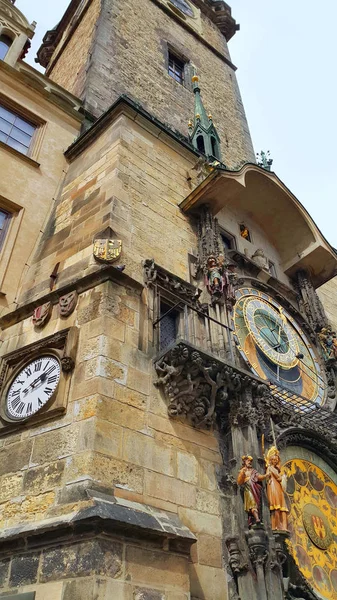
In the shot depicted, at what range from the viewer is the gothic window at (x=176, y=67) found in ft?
57.2

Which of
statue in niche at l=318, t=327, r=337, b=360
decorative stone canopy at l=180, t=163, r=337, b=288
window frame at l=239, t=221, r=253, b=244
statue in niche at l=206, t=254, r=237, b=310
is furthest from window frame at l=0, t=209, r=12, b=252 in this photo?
statue in niche at l=318, t=327, r=337, b=360

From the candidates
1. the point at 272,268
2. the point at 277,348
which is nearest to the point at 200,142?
the point at 272,268

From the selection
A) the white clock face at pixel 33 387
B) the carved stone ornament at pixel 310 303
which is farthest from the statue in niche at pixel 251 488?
the carved stone ornament at pixel 310 303

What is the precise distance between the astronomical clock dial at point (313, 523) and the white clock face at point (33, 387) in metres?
3.78

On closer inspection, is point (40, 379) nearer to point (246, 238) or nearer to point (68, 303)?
point (68, 303)

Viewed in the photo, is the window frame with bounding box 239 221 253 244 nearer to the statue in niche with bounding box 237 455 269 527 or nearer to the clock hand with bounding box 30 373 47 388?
the statue in niche with bounding box 237 455 269 527

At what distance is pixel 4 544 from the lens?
531 cm

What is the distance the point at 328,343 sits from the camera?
36.0ft

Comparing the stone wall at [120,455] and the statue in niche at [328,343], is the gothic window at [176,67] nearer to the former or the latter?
the statue in niche at [328,343]

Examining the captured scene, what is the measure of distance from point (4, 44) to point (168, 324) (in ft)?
26.3

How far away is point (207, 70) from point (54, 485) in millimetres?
18016

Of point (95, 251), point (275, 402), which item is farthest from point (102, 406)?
point (275, 402)

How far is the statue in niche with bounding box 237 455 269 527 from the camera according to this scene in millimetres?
6344

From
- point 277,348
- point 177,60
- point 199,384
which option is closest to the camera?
point 199,384
